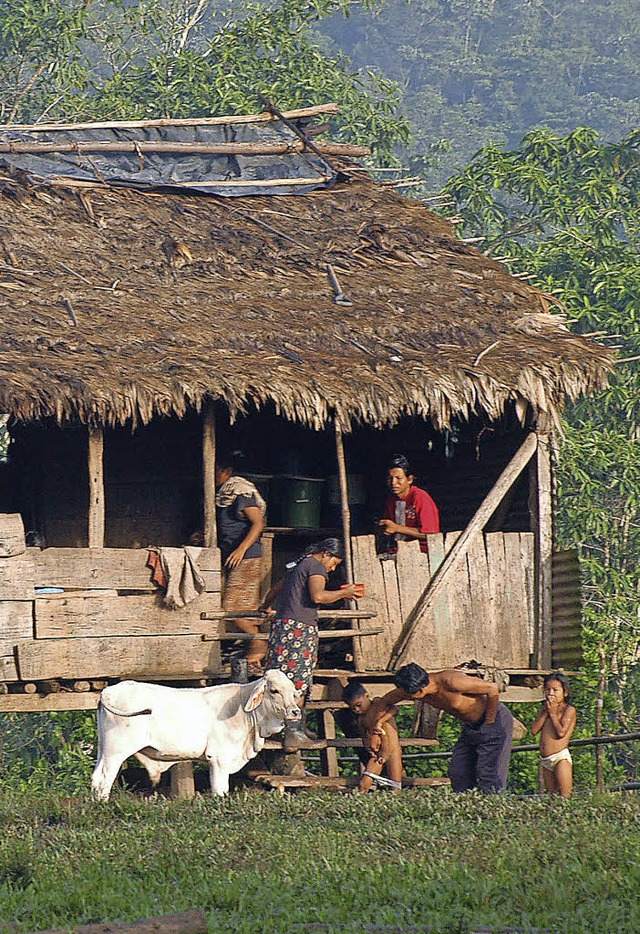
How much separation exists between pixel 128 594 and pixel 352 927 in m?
5.98

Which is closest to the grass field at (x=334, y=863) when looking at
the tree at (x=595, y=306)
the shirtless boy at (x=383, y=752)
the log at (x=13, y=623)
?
the shirtless boy at (x=383, y=752)

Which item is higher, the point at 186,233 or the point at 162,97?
the point at 162,97

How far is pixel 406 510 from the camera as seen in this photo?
46.5 feet

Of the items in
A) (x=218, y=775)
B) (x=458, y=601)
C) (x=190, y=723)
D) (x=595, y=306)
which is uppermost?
(x=595, y=306)

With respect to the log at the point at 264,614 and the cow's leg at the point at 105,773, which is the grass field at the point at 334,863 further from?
the log at the point at 264,614

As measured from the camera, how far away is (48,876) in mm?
8664

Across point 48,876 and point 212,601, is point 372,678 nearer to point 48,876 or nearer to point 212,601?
point 212,601

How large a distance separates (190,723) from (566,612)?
3.89m

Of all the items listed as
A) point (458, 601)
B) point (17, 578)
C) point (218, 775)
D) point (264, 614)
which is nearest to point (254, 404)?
point (264, 614)

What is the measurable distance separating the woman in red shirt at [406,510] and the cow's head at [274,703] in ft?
7.55

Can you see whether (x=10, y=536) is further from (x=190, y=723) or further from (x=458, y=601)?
(x=458, y=601)

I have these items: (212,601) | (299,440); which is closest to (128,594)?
(212,601)

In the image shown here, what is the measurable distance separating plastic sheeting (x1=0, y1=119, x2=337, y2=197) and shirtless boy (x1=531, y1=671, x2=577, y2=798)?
285 inches

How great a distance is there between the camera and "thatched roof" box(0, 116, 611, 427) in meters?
12.9
